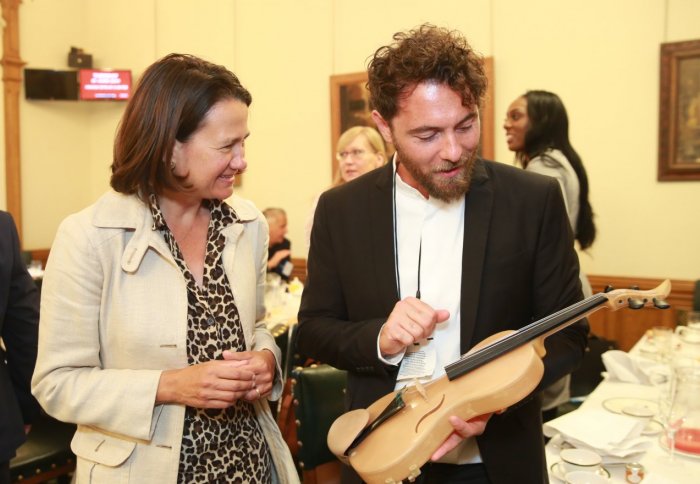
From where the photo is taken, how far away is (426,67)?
1.51 metres

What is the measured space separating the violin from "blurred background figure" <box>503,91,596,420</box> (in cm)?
222

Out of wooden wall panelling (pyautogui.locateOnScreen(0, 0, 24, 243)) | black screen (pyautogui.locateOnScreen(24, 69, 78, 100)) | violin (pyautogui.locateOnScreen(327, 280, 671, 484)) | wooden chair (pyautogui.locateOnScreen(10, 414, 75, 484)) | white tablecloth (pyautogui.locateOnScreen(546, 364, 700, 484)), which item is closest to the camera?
violin (pyautogui.locateOnScreen(327, 280, 671, 484))

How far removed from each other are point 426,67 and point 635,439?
4.11ft

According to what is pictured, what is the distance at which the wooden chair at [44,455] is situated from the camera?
8.77ft

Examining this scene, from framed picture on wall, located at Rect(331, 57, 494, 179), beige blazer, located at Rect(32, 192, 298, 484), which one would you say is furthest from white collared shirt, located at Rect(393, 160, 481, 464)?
framed picture on wall, located at Rect(331, 57, 494, 179)

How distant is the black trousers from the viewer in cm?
150

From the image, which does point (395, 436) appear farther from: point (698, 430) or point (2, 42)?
point (2, 42)

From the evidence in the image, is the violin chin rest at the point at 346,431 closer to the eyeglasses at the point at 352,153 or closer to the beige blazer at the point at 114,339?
the beige blazer at the point at 114,339

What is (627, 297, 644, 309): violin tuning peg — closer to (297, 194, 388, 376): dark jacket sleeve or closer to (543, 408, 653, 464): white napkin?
(297, 194, 388, 376): dark jacket sleeve

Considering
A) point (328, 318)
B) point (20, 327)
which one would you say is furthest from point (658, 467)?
point (20, 327)

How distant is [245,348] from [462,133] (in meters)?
0.79

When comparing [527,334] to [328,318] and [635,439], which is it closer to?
[328,318]

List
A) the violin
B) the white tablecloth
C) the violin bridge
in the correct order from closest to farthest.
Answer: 1. the violin
2. the violin bridge
3. the white tablecloth

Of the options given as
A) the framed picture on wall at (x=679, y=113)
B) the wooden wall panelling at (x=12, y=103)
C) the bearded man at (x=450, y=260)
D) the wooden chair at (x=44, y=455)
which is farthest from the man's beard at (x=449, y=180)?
the wooden wall panelling at (x=12, y=103)
